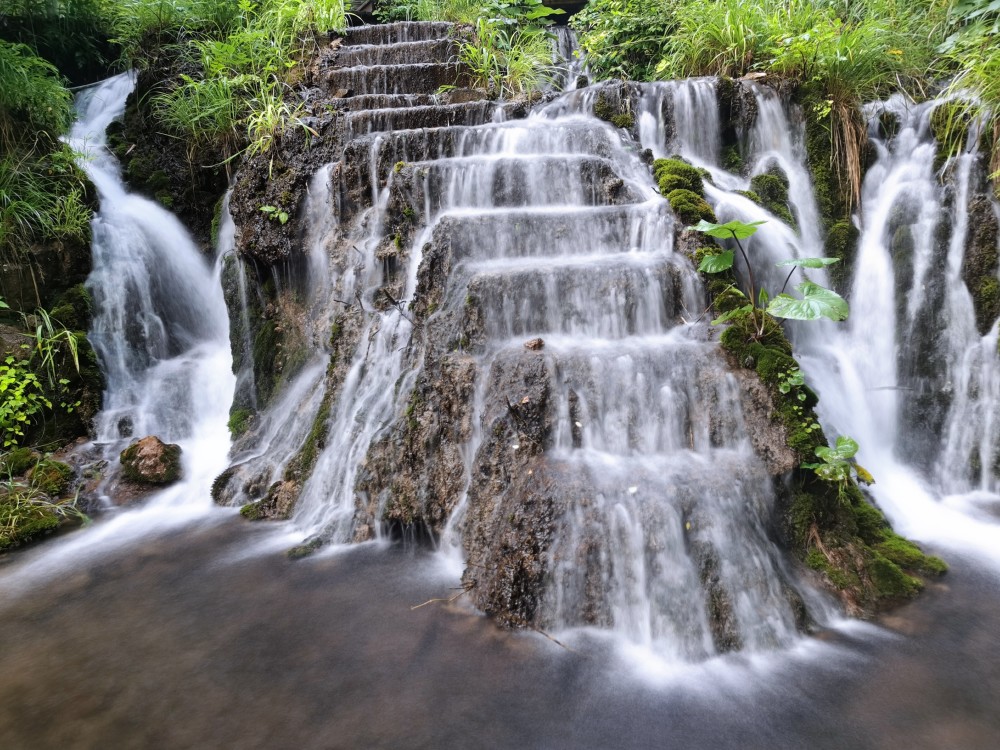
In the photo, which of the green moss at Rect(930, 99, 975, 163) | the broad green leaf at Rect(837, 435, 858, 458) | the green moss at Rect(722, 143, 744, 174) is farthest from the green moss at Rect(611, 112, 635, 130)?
the broad green leaf at Rect(837, 435, 858, 458)

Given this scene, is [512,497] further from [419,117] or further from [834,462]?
[419,117]

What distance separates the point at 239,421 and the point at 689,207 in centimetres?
479

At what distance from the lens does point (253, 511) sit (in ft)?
15.8

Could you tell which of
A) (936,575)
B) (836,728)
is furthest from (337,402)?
(936,575)

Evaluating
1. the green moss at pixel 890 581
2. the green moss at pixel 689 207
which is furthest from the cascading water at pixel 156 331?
the green moss at pixel 890 581

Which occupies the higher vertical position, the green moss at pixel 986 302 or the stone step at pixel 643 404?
the green moss at pixel 986 302

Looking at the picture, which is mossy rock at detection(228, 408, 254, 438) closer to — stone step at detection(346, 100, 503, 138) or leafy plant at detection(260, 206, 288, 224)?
leafy plant at detection(260, 206, 288, 224)

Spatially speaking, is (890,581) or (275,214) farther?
(275,214)

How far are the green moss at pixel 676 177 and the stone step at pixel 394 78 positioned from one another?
12.1 feet

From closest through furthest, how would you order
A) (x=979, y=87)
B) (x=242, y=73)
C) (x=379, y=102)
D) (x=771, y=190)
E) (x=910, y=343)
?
(x=910, y=343) → (x=979, y=87) → (x=771, y=190) → (x=379, y=102) → (x=242, y=73)

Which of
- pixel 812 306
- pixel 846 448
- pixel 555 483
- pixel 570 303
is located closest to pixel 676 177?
pixel 570 303

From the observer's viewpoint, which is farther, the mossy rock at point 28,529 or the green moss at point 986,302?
the green moss at point 986,302

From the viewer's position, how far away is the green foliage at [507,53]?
7.96 m

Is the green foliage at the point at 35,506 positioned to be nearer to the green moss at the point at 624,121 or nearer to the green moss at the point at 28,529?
the green moss at the point at 28,529
